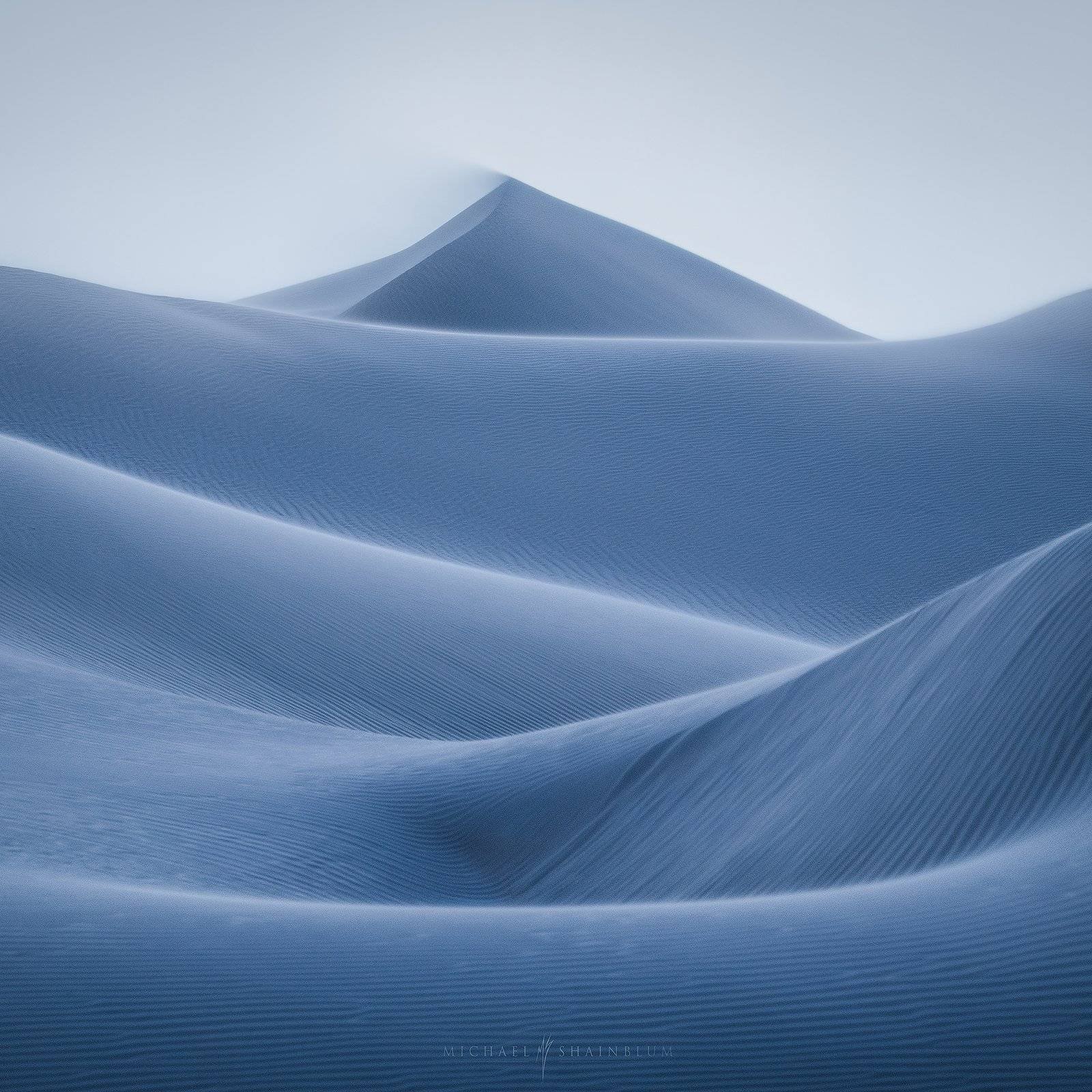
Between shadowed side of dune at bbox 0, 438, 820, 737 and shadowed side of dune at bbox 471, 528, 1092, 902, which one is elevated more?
shadowed side of dune at bbox 471, 528, 1092, 902

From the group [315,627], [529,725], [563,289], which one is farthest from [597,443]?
[563,289]

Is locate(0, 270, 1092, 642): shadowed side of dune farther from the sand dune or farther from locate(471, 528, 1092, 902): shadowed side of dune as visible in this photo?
locate(471, 528, 1092, 902): shadowed side of dune

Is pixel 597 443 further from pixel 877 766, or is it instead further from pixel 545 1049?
pixel 545 1049

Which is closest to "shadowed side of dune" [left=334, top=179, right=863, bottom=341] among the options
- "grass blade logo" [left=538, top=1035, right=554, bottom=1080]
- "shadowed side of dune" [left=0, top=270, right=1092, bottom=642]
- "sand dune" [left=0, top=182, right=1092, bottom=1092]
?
"shadowed side of dune" [left=0, top=270, right=1092, bottom=642]

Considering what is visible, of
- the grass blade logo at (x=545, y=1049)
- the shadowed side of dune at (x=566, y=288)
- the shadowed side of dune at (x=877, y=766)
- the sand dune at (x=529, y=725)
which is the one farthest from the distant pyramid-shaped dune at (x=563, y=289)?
the grass blade logo at (x=545, y=1049)

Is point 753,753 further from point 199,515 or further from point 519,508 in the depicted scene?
point 519,508
